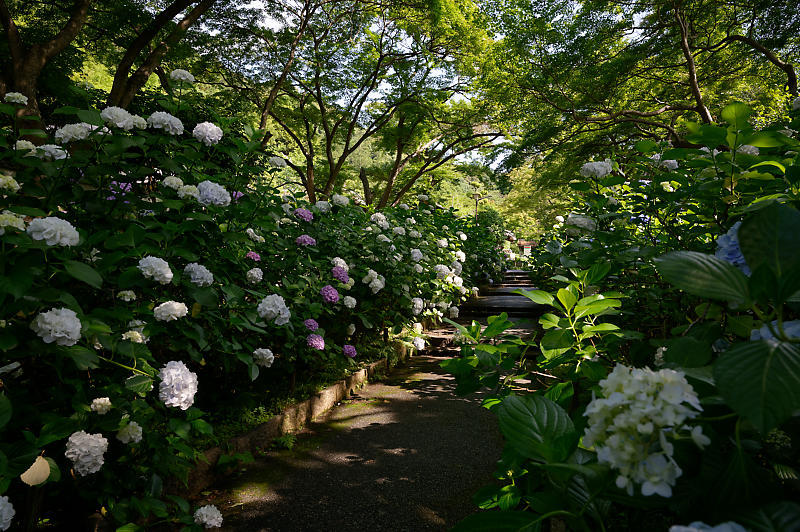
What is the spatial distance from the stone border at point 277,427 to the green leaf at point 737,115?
2.56 metres

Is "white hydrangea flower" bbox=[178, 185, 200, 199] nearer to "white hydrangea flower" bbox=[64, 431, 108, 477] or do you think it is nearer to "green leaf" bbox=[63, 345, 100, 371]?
"green leaf" bbox=[63, 345, 100, 371]

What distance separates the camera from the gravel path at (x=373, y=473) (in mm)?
1928

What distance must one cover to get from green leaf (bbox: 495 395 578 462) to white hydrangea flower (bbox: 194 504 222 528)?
1.62 meters

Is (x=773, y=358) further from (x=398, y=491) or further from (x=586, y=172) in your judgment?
(x=398, y=491)

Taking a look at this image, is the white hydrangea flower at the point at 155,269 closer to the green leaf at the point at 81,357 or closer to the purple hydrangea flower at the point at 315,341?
the green leaf at the point at 81,357

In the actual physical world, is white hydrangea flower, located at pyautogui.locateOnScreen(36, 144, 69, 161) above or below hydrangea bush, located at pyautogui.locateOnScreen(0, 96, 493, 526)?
Answer: above

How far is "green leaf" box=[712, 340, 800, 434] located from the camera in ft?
1.32

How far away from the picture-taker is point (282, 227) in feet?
10.4

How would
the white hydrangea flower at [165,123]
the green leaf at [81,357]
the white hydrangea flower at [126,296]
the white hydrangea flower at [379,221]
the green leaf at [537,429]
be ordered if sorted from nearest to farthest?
the green leaf at [537,429], the green leaf at [81,357], the white hydrangea flower at [126,296], the white hydrangea flower at [165,123], the white hydrangea flower at [379,221]

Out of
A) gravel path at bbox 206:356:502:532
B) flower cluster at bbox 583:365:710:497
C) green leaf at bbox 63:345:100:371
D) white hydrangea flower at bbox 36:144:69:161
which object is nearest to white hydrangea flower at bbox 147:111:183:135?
white hydrangea flower at bbox 36:144:69:161

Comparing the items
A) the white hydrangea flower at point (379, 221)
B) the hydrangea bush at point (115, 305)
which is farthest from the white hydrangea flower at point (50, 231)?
the white hydrangea flower at point (379, 221)

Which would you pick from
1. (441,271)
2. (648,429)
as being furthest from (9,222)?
(441,271)

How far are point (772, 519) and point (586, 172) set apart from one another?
1.86 m

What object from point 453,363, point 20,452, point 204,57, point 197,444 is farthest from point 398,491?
point 204,57
